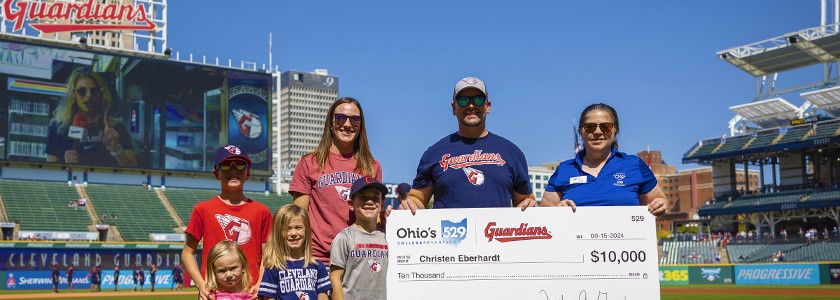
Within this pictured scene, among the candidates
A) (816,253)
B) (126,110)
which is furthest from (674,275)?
(126,110)

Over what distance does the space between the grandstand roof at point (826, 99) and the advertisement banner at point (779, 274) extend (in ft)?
63.2

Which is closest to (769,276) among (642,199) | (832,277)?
(832,277)

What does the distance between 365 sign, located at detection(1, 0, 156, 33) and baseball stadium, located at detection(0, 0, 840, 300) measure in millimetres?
111

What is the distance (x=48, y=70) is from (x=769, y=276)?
38.8 m

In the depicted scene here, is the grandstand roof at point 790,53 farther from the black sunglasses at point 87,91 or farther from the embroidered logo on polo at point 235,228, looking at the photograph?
the embroidered logo on polo at point 235,228

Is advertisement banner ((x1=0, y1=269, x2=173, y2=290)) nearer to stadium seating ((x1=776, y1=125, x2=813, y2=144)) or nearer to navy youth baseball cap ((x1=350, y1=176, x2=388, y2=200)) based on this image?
navy youth baseball cap ((x1=350, y1=176, x2=388, y2=200))

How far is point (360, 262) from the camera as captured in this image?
19.5ft

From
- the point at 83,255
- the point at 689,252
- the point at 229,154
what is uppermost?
the point at 229,154

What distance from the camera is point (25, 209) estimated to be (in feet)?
166

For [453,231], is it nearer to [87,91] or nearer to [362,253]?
[362,253]

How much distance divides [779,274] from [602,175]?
38847mm

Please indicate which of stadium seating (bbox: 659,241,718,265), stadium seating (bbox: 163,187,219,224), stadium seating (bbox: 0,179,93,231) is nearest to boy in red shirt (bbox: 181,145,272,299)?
stadium seating (bbox: 0,179,93,231)

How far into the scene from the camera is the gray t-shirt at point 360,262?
5.92 metres

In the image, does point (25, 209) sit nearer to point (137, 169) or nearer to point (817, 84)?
point (137, 169)
